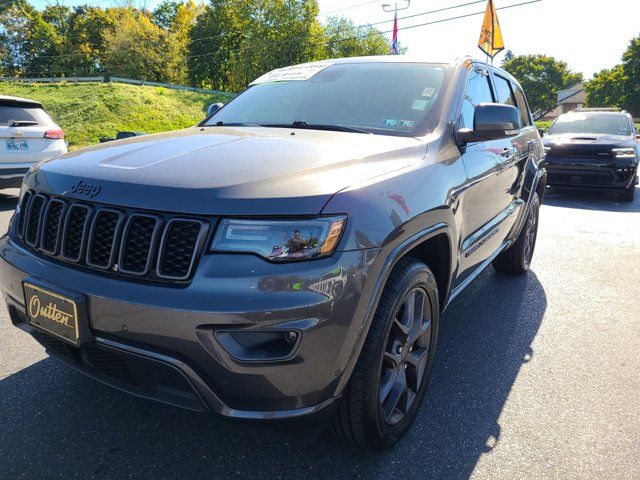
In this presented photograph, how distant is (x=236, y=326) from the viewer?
1.51 metres

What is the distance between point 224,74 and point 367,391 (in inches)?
2367

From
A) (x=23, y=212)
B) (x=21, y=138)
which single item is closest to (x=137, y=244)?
(x=23, y=212)

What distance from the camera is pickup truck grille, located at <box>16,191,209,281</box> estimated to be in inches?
63.6

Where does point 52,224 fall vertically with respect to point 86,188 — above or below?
below

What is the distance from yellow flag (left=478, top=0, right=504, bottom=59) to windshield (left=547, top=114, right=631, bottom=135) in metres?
4.55

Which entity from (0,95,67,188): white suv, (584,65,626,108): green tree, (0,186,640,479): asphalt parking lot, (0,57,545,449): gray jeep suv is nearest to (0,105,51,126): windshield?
(0,95,67,188): white suv

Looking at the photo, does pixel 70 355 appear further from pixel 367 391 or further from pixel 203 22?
pixel 203 22

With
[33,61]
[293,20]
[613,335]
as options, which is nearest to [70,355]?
[613,335]

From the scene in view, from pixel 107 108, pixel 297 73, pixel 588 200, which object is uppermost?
pixel 107 108

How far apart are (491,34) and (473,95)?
1297cm

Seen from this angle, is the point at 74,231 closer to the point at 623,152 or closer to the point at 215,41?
the point at 623,152

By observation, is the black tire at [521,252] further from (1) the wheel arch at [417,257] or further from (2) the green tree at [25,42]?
(2) the green tree at [25,42]

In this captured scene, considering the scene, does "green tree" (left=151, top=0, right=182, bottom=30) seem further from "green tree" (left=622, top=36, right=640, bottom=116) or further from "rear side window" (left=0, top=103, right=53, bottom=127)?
"rear side window" (left=0, top=103, right=53, bottom=127)

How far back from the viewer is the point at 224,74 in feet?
188
